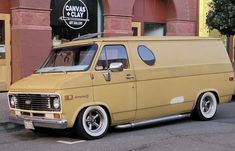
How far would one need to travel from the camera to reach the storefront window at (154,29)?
20.2 meters

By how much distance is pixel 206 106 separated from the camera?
11.5 metres

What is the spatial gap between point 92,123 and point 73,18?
27.4 feet

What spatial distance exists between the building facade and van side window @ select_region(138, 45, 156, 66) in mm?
6000

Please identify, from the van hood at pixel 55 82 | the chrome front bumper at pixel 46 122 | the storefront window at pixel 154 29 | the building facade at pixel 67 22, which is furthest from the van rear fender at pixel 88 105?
the storefront window at pixel 154 29

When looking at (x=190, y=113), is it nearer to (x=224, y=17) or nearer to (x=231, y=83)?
(x=231, y=83)

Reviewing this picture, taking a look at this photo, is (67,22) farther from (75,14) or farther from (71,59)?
(71,59)

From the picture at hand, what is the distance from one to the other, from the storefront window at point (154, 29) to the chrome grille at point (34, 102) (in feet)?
36.5

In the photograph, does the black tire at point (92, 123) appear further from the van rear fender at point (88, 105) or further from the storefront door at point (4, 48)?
the storefront door at point (4, 48)

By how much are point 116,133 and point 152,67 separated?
5.00 ft

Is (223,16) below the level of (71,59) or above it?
above

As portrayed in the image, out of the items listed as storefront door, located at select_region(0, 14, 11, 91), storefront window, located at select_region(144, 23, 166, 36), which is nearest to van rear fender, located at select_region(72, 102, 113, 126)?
storefront door, located at select_region(0, 14, 11, 91)

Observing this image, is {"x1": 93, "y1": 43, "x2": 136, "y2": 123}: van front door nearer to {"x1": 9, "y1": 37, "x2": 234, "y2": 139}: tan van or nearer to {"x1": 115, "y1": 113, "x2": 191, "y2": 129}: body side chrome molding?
{"x1": 9, "y1": 37, "x2": 234, "y2": 139}: tan van

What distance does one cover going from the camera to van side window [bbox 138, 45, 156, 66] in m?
10.2

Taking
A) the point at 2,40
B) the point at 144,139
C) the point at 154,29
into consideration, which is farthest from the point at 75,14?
the point at 144,139
